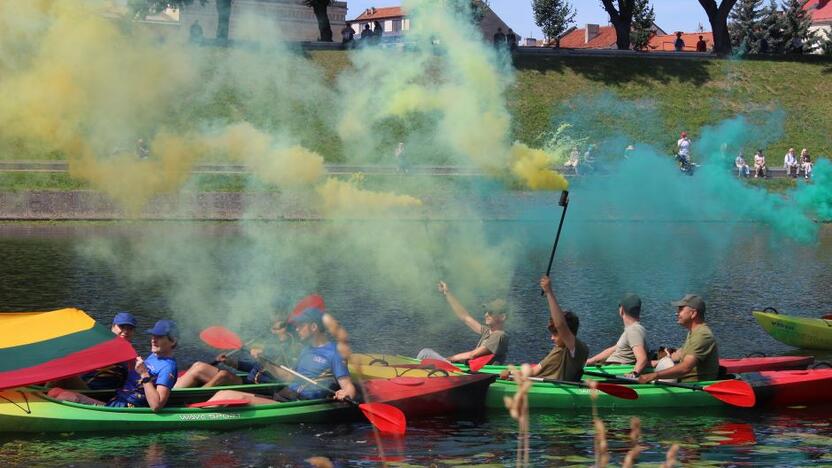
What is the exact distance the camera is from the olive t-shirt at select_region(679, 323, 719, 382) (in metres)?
18.1

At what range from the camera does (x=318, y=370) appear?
17.1 metres

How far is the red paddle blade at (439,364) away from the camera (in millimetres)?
18947

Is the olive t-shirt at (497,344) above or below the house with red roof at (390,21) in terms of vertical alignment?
below

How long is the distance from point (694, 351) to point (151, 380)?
8006mm

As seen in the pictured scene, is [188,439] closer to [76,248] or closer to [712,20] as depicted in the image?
[76,248]

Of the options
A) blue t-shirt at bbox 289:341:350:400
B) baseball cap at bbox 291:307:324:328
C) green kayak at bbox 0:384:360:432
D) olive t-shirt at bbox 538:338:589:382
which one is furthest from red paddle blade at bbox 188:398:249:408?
olive t-shirt at bbox 538:338:589:382

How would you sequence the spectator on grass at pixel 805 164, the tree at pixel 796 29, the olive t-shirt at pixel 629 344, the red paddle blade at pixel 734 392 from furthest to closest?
the tree at pixel 796 29
the spectator on grass at pixel 805 164
the olive t-shirt at pixel 629 344
the red paddle blade at pixel 734 392

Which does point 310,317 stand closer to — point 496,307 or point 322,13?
point 496,307

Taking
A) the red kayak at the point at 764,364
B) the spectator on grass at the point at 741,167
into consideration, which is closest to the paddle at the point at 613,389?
the red kayak at the point at 764,364

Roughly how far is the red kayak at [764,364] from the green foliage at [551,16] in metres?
83.4

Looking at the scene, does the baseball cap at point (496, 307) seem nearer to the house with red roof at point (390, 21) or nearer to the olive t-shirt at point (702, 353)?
the olive t-shirt at point (702, 353)

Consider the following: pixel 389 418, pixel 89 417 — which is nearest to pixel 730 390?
pixel 389 418

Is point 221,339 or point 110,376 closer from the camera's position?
point 110,376

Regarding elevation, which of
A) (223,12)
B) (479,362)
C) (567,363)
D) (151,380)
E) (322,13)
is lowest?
(479,362)
